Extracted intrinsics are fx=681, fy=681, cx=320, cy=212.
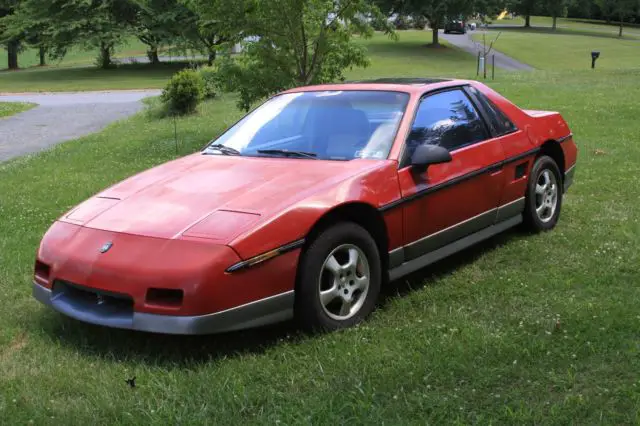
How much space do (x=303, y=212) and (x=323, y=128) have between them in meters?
1.19

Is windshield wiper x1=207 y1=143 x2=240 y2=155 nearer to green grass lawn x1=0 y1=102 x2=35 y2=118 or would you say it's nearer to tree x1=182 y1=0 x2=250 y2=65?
tree x1=182 y1=0 x2=250 y2=65

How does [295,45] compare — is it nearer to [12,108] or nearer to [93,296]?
[93,296]

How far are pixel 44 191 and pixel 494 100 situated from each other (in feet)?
18.6

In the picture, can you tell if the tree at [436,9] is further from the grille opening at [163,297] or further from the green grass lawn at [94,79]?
the grille opening at [163,297]

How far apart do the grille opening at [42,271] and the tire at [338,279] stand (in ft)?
4.78

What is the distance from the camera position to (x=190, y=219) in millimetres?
3662

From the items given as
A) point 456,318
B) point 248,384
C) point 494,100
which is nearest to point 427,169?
point 456,318

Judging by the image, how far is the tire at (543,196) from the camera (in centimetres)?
555

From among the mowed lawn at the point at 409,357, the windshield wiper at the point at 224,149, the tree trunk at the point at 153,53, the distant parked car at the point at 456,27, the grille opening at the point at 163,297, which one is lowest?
the mowed lawn at the point at 409,357

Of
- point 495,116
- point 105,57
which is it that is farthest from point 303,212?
point 105,57

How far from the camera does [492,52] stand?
48906 millimetres

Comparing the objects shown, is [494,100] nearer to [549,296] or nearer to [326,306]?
[549,296]

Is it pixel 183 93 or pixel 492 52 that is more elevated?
pixel 492 52

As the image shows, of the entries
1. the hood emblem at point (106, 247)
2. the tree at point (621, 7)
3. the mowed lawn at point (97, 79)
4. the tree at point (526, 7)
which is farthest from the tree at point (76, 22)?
the tree at point (526, 7)
